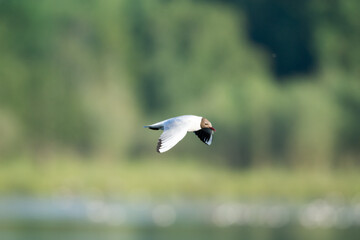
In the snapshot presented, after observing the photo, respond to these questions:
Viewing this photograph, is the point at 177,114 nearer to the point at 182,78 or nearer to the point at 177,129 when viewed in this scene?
the point at 182,78

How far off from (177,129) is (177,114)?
77.1 feet

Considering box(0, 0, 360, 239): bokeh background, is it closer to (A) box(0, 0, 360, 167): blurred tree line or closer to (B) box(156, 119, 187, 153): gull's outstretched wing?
(A) box(0, 0, 360, 167): blurred tree line

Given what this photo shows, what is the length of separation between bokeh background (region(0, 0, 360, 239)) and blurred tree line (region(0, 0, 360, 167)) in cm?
6

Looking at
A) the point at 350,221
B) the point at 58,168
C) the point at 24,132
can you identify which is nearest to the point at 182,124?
the point at 350,221

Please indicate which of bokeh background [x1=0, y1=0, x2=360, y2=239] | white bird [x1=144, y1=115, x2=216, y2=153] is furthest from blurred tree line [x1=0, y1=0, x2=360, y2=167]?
white bird [x1=144, y1=115, x2=216, y2=153]

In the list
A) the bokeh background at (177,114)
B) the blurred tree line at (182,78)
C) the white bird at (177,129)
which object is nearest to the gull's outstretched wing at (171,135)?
the white bird at (177,129)

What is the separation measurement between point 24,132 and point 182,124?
2391 cm

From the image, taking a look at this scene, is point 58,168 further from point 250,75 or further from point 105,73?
point 250,75

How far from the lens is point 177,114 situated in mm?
29203

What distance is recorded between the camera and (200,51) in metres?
31.1

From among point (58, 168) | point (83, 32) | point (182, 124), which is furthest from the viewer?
point (83, 32)

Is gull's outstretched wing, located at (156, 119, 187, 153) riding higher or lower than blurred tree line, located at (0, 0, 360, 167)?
lower

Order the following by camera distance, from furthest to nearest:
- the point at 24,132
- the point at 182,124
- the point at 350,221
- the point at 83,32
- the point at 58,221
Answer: the point at 83,32 < the point at 24,132 < the point at 350,221 < the point at 58,221 < the point at 182,124

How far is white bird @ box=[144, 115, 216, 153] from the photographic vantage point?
547 centimetres
